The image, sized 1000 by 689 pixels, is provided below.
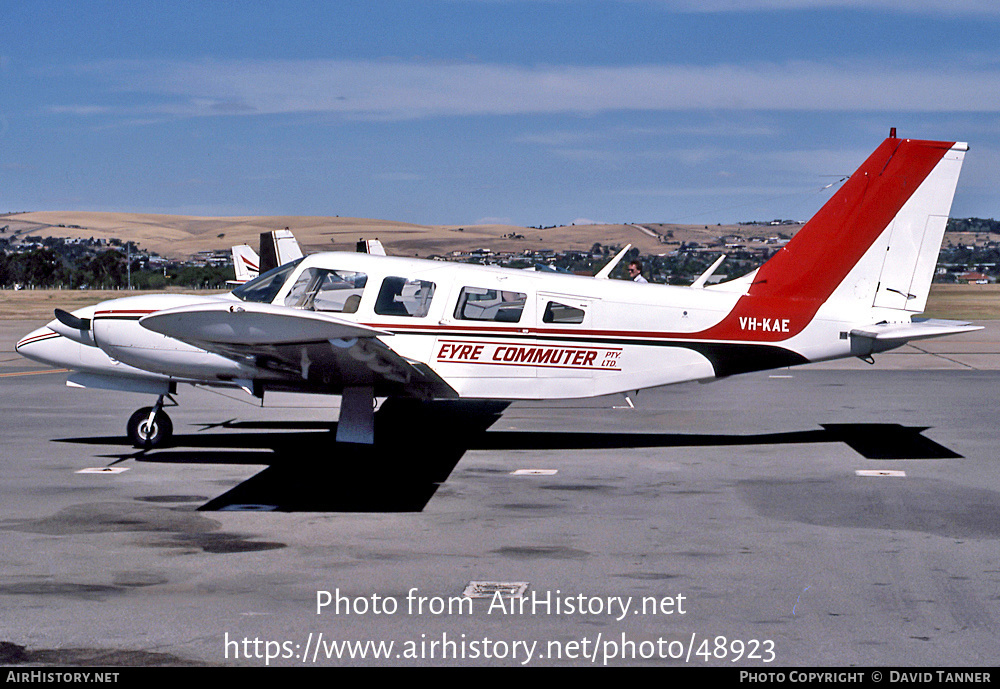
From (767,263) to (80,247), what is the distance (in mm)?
130826

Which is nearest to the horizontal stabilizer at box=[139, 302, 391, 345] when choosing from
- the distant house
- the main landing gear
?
the main landing gear

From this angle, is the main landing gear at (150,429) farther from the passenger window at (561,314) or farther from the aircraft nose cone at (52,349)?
the passenger window at (561,314)

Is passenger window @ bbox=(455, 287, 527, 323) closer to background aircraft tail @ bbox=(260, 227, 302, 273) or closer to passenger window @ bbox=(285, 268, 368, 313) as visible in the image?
passenger window @ bbox=(285, 268, 368, 313)

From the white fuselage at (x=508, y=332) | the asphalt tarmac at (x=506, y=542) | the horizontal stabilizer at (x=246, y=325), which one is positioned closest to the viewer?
the asphalt tarmac at (x=506, y=542)

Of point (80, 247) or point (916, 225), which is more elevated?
point (916, 225)

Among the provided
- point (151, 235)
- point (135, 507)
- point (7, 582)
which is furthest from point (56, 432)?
point (151, 235)

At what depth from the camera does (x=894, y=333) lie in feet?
37.6

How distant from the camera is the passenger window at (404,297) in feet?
37.1

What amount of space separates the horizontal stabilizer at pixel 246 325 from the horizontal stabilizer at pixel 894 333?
5839 millimetres

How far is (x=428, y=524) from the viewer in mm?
8445

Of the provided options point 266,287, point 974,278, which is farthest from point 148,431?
point 974,278

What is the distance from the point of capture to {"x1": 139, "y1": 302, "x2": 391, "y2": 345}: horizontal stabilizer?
8719 millimetres

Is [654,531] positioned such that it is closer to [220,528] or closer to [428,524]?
[428,524]

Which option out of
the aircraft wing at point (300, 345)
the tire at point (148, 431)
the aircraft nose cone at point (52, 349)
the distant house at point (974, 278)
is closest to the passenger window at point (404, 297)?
the aircraft wing at point (300, 345)
